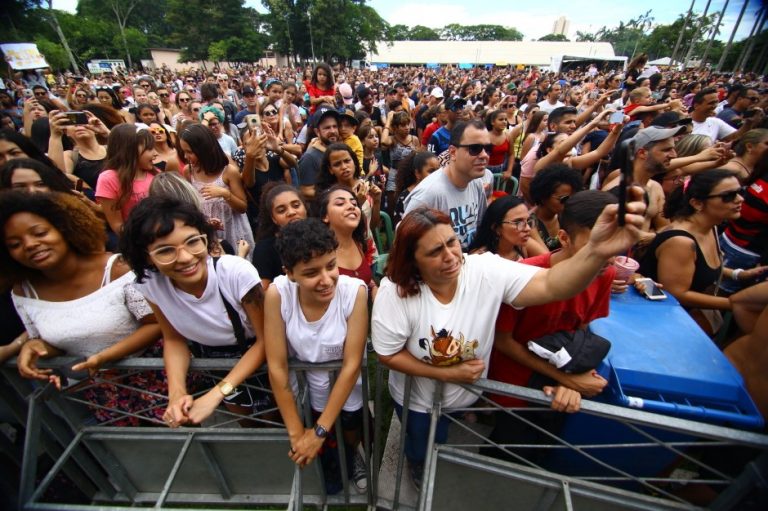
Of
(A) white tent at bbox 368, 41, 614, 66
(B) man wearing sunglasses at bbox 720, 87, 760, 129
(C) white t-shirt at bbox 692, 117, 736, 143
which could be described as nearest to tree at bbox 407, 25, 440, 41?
(A) white tent at bbox 368, 41, 614, 66

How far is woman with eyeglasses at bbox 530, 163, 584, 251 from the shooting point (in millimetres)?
3203

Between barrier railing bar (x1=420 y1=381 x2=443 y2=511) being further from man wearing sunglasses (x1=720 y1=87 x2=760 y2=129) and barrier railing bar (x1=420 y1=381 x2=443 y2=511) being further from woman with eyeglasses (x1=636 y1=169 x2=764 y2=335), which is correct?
man wearing sunglasses (x1=720 y1=87 x2=760 y2=129)

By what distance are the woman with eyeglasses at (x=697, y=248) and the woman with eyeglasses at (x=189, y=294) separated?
3.18 metres

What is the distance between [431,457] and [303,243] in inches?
60.6

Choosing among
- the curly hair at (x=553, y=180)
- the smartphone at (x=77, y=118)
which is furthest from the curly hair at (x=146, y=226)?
the smartphone at (x=77, y=118)

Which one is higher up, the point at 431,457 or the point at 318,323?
the point at 318,323

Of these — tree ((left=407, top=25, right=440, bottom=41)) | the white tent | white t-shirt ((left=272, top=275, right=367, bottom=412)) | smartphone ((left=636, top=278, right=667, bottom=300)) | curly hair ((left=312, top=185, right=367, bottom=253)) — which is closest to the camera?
white t-shirt ((left=272, top=275, right=367, bottom=412))

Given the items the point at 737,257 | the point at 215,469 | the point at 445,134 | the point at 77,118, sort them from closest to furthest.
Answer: the point at 215,469, the point at 737,257, the point at 77,118, the point at 445,134

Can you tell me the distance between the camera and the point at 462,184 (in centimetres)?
339

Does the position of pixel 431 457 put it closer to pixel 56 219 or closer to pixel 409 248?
pixel 409 248

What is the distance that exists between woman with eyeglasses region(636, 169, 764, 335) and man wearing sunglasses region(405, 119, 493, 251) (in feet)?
5.13

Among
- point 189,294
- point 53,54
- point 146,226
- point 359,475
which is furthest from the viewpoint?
point 53,54

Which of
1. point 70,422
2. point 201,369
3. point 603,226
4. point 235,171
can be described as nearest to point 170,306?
point 201,369

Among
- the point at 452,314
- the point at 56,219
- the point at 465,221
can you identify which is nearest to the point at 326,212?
the point at 452,314
